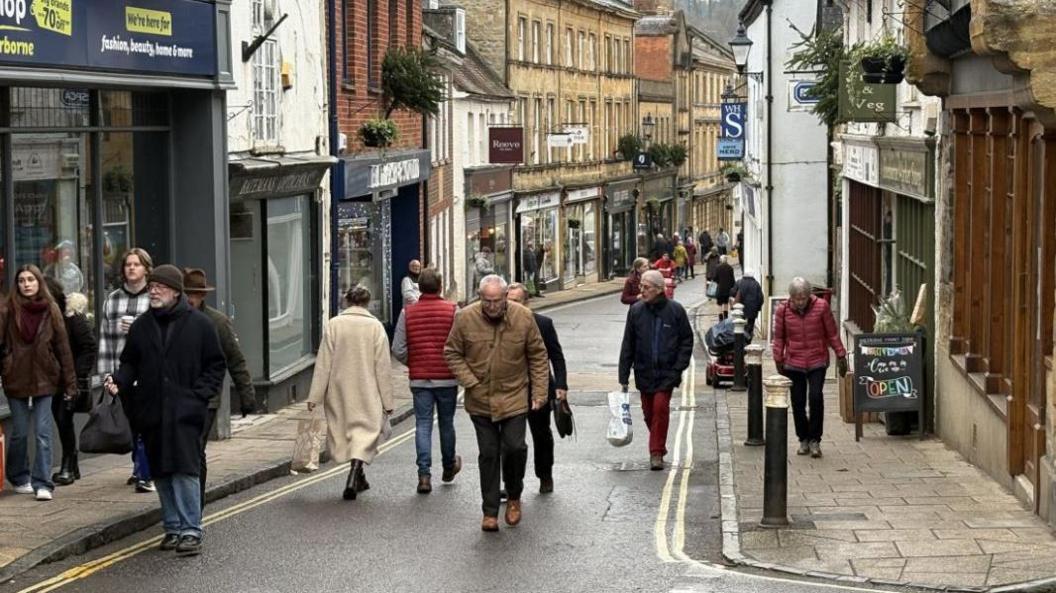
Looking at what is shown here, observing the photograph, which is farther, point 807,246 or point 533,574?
point 807,246

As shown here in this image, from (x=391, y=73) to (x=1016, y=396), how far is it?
1728 cm

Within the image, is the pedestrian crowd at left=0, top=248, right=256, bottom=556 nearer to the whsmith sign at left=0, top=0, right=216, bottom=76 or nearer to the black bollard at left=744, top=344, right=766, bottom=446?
the whsmith sign at left=0, top=0, right=216, bottom=76

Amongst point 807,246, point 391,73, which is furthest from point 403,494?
point 807,246

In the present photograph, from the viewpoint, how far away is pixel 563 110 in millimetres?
58875

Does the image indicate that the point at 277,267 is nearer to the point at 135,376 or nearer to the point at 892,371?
the point at 892,371

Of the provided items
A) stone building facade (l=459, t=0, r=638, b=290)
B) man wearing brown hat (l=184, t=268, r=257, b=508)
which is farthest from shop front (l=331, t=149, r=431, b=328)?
stone building facade (l=459, t=0, r=638, b=290)

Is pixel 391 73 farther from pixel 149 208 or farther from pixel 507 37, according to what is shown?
pixel 507 37

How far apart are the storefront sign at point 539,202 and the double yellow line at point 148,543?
36204 millimetres

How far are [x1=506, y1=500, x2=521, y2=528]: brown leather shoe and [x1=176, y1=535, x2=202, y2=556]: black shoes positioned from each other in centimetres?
227

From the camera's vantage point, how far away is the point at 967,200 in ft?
53.5

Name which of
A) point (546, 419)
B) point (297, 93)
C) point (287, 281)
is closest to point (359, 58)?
point (297, 93)

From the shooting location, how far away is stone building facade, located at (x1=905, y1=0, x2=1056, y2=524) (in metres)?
11.0

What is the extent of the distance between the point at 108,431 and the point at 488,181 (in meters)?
36.3

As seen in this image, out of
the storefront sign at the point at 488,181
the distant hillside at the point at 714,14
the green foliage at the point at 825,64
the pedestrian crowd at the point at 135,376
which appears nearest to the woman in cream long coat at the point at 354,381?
the pedestrian crowd at the point at 135,376
